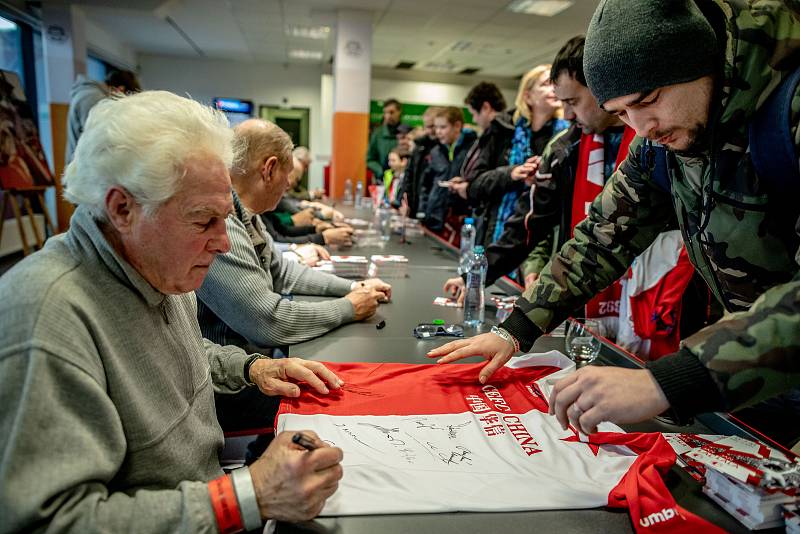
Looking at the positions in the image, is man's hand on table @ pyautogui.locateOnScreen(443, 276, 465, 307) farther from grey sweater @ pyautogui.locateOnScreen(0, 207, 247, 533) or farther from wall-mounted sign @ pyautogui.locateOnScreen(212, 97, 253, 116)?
wall-mounted sign @ pyautogui.locateOnScreen(212, 97, 253, 116)

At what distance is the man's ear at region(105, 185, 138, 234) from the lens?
94 cm

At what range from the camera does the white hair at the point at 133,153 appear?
936 millimetres

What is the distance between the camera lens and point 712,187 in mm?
1073

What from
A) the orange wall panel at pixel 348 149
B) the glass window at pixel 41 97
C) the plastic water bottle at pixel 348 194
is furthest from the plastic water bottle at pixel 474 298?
the glass window at pixel 41 97

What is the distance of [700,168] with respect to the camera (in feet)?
3.62

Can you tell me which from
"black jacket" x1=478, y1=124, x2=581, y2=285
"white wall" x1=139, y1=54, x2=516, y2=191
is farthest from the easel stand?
"white wall" x1=139, y1=54, x2=516, y2=191

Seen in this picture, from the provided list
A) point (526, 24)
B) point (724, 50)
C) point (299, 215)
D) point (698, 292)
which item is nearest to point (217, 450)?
point (724, 50)

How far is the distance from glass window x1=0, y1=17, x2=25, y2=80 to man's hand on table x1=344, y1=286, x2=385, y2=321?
8361 millimetres

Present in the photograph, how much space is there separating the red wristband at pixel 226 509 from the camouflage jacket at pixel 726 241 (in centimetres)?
68

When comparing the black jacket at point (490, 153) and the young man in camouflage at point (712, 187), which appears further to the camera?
the black jacket at point (490, 153)

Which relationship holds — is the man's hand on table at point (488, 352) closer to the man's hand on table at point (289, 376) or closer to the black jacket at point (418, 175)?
the man's hand on table at point (289, 376)

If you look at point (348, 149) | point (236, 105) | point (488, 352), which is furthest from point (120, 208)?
point (236, 105)

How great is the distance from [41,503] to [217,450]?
1.55ft

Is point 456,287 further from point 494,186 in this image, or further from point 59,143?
point 59,143
